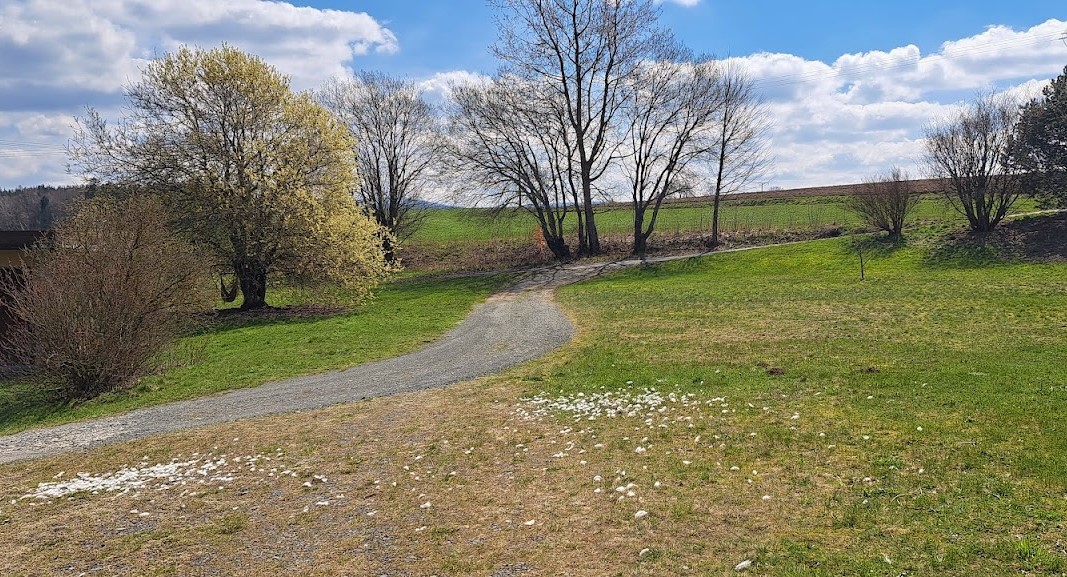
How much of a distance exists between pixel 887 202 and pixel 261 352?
38.8 m

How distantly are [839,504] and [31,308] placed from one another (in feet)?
61.2

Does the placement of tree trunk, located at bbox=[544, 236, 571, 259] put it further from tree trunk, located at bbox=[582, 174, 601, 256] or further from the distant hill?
the distant hill

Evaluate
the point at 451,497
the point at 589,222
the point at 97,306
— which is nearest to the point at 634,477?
the point at 451,497

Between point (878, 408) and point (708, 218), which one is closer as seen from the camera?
point (878, 408)

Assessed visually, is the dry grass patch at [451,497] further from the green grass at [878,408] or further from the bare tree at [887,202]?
the bare tree at [887,202]

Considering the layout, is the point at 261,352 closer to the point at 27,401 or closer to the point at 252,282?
the point at 27,401

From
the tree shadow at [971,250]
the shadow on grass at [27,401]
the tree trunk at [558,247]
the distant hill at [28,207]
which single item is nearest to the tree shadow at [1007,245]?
the tree shadow at [971,250]

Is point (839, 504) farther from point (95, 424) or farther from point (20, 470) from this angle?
point (95, 424)

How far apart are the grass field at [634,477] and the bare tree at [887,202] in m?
27.4

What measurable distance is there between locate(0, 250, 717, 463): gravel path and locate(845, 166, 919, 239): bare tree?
27840 mm

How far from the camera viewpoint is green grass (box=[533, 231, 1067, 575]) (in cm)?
590

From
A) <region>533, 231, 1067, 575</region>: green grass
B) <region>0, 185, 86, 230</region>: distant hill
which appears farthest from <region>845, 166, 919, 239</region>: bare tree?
<region>0, 185, 86, 230</region>: distant hill

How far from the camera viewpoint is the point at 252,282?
107 feet

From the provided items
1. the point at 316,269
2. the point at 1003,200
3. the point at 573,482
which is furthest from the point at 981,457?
the point at 1003,200
